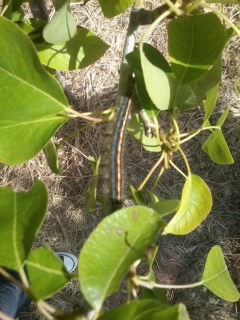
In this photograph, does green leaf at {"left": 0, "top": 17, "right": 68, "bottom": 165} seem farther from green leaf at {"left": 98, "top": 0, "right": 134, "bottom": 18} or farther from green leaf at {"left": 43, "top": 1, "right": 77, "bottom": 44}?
green leaf at {"left": 98, "top": 0, "right": 134, "bottom": 18}

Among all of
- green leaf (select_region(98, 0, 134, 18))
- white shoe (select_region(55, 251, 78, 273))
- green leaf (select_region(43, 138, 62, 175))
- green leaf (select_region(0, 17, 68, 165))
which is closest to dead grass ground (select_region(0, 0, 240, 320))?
white shoe (select_region(55, 251, 78, 273))

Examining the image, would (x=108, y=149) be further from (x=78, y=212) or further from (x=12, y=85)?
(x=78, y=212)

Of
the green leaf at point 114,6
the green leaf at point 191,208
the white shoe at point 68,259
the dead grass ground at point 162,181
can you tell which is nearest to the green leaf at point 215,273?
the green leaf at point 191,208

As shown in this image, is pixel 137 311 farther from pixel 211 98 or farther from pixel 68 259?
pixel 68 259

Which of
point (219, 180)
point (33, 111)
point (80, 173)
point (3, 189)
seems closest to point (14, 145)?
point (33, 111)

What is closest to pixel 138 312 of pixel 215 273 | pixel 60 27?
pixel 215 273

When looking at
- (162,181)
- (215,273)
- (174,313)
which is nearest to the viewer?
(174,313)

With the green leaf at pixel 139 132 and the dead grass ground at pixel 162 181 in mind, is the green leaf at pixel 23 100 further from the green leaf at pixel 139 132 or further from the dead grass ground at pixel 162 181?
the dead grass ground at pixel 162 181
